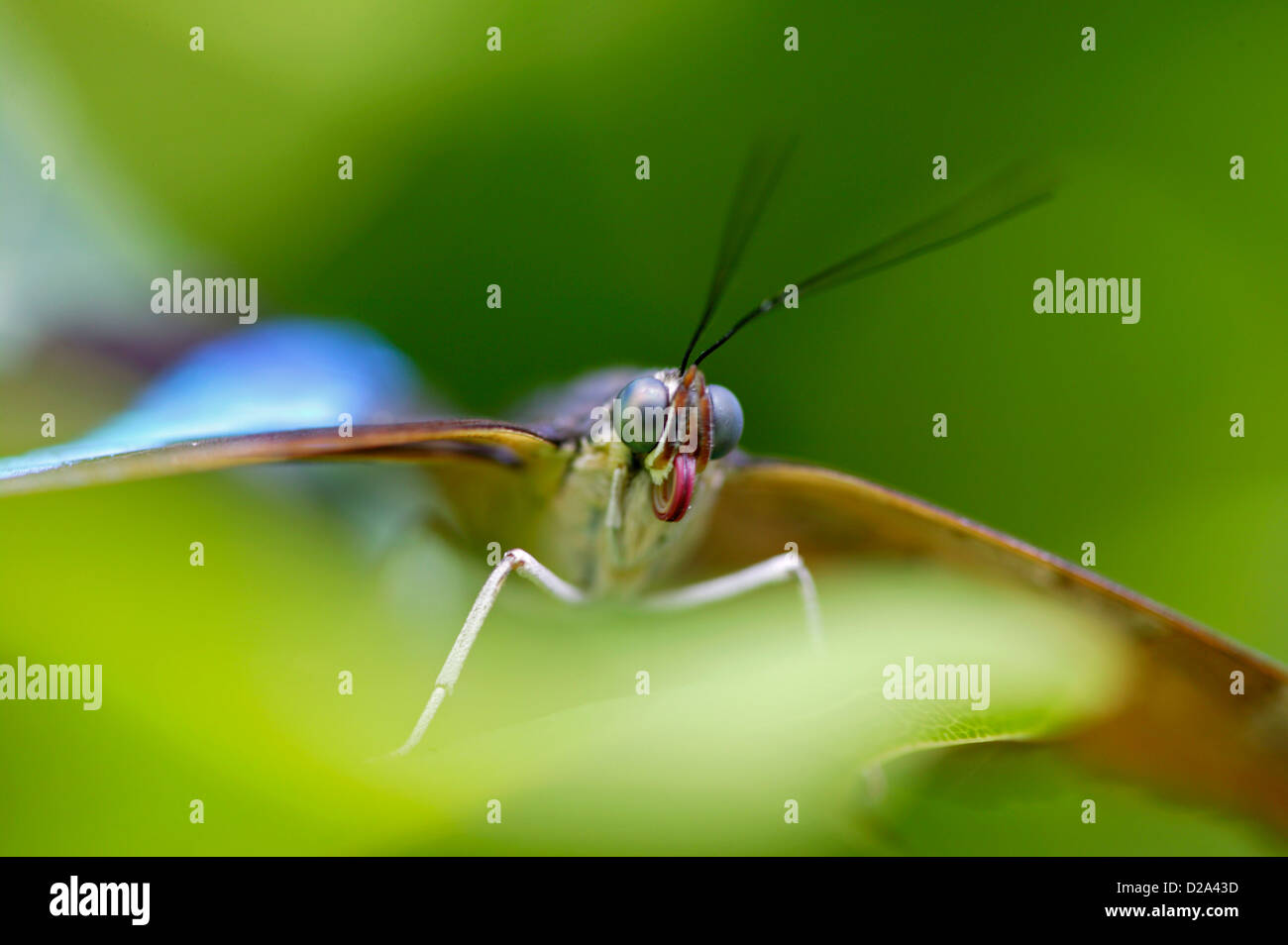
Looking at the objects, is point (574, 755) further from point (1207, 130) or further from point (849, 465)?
point (1207, 130)

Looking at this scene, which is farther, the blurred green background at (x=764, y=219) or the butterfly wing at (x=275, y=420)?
the blurred green background at (x=764, y=219)

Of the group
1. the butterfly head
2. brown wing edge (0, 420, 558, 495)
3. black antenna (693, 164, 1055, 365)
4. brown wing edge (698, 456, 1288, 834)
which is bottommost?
brown wing edge (698, 456, 1288, 834)

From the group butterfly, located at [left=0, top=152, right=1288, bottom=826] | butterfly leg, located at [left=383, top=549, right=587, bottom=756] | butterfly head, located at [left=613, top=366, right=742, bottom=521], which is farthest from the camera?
butterfly head, located at [left=613, top=366, right=742, bottom=521]

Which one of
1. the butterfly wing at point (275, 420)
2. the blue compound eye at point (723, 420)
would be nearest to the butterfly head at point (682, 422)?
the blue compound eye at point (723, 420)

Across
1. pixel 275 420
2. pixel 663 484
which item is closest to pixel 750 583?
pixel 663 484

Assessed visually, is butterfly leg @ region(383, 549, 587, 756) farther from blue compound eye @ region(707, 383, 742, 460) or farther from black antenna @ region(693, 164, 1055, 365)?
black antenna @ region(693, 164, 1055, 365)

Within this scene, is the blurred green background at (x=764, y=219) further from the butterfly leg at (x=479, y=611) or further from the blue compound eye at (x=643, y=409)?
the blue compound eye at (x=643, y=409)

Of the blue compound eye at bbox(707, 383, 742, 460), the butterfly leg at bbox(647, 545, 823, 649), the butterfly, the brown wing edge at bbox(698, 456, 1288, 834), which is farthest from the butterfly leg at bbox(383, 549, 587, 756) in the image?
the brown wing edge at bbox(698, 456, 1288, 834)
